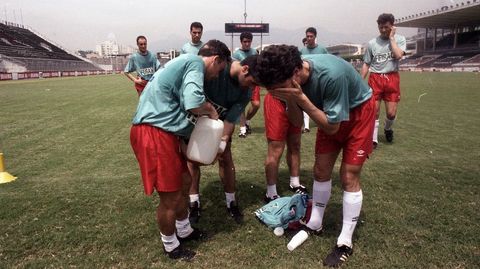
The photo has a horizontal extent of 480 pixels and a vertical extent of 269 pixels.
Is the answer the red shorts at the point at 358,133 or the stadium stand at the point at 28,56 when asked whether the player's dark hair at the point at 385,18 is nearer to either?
the red shorts at the point at 358,133

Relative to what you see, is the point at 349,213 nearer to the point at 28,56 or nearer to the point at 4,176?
the point at 4,176

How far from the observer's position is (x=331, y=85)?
2852 millimetres

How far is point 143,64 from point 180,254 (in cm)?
669

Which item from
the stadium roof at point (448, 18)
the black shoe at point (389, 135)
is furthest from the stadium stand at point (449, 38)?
the black shoe at point (389, 135)

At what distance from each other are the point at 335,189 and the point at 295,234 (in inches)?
Result: 53.2

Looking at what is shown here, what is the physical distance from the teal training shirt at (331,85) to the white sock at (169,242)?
5.75 ft

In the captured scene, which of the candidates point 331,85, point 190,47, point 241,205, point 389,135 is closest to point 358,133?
point 331,85

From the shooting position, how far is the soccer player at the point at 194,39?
754 cm

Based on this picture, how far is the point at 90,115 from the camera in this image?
39.5ft

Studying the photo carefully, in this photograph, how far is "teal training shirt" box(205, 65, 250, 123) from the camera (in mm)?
3340

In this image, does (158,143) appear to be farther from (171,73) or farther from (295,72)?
(295,72)

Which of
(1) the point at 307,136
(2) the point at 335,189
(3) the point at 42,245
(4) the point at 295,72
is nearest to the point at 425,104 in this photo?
(1) the point at 307,136

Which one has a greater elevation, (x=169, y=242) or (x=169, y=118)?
(x=169, y=118)

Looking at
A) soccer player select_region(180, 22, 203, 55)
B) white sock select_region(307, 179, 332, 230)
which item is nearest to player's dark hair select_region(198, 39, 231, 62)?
white sock select_region(307, 179, 332, 230)
